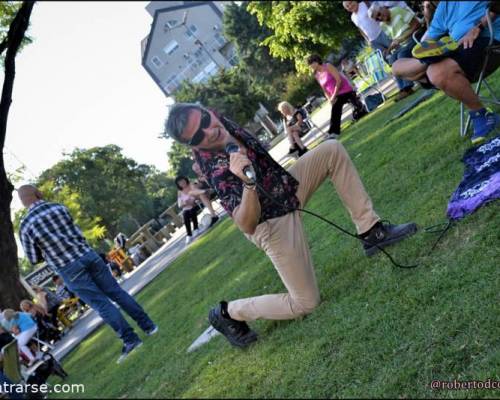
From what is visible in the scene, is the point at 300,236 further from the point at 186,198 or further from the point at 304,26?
the point at 304,26

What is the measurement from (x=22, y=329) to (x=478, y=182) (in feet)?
23.2

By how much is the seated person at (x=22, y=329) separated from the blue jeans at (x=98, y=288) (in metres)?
2.45

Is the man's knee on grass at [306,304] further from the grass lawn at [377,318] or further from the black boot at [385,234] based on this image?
the black boot at [385,234]

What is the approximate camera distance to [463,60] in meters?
4.36

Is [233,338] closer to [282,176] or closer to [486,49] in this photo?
[282,176]

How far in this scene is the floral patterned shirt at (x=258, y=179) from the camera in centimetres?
336

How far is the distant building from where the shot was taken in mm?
65625

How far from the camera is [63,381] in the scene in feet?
25.9

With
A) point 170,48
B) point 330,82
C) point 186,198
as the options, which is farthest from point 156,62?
point 330,82

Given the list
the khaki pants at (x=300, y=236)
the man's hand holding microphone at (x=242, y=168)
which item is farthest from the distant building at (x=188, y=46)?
the man's hand holding microphone at (x=242, y=168)

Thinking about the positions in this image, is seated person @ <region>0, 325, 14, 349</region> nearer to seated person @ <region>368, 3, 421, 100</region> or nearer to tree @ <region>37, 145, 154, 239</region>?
seated person @ <region>368, 3, 421, 100</region>

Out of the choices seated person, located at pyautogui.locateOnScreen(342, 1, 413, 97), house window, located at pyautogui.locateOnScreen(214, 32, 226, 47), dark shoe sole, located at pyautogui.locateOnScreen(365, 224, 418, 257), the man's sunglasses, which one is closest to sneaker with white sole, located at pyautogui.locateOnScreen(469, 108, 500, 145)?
dark shoe sole, located at pyautogui.locateOnScreen(365, 224, 418, 257)

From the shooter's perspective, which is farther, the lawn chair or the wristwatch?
the lawn chair

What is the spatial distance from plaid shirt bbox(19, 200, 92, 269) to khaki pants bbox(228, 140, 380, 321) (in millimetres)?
2610
